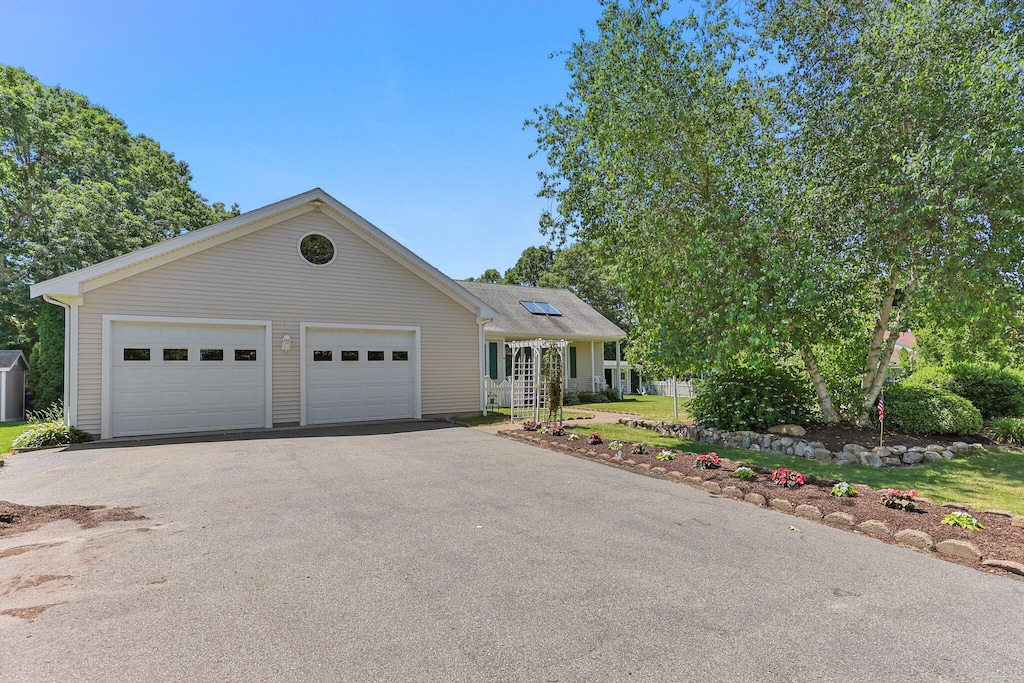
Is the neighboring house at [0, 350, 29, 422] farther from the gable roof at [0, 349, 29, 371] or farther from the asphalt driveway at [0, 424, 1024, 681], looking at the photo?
the asphalt driveway at [0, 424, 1024, 681]

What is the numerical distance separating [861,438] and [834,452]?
41.7 inches

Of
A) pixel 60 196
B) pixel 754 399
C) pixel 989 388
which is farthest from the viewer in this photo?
pixel 60 196

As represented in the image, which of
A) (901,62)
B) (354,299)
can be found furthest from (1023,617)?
(354,299)

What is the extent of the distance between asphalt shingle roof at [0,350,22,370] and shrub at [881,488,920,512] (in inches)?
859

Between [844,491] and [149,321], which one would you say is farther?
[149,321]

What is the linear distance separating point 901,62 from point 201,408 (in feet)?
47.8

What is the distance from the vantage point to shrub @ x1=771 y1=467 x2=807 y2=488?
5855 millimetres

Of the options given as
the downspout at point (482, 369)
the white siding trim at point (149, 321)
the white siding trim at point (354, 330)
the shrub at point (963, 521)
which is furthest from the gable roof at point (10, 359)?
the shrub at point (963, 521)

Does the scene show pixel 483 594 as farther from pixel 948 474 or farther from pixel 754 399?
pixel 754 399

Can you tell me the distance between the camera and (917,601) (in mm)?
3262

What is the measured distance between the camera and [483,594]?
3266mm

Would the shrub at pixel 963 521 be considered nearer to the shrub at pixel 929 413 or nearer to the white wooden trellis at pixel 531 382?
the shrub at pixel 929 413

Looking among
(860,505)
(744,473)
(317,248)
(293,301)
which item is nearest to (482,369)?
(293,301)

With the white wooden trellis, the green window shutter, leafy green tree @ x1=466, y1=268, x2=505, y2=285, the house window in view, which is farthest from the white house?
leafy green tree @ x1=466, y1=268, x2=505, y2=285
